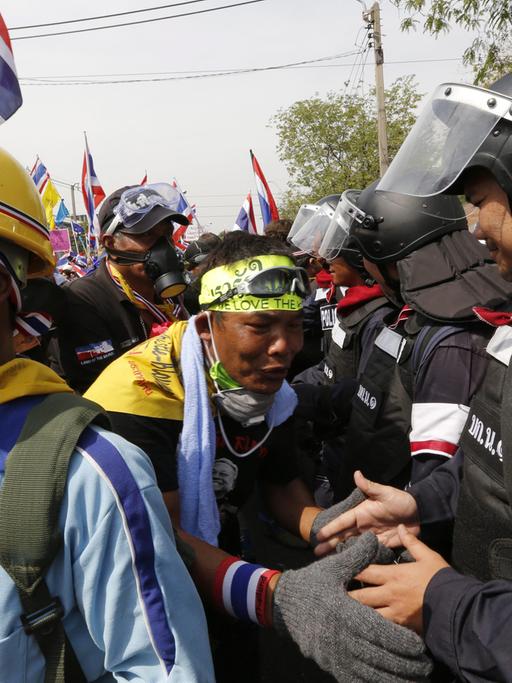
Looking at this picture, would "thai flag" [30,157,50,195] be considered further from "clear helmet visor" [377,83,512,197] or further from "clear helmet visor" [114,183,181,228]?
"clear helmet visor" [377,83,512,197]

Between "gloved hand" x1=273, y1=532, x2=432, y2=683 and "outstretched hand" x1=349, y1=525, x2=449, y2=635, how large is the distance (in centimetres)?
8

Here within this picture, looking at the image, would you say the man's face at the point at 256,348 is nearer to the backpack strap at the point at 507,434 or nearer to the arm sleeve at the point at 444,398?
the arm sleeve at the point at 444,398

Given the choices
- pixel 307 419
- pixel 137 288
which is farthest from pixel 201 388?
pixel 137 288

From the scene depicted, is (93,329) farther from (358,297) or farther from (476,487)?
(476,487)

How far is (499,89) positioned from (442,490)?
1413 mm

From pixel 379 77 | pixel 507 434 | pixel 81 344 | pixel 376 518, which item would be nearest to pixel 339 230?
pixel 81 344

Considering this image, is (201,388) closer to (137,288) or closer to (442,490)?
(442,490)

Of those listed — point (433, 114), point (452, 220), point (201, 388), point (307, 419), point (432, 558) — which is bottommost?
point (307, 419)

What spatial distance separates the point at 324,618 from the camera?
160 centimetres

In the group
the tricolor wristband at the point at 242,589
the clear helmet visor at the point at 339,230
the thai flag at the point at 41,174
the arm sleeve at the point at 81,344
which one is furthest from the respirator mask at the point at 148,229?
the thai flag at the point at 41,174

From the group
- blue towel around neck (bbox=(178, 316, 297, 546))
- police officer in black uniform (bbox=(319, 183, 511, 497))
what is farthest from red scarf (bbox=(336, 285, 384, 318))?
blue towel around neck (bbox=(178, 316, 297, 546))

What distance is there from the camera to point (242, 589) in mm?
1866

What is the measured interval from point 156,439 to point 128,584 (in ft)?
2.72

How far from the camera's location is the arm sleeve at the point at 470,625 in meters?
1.42
